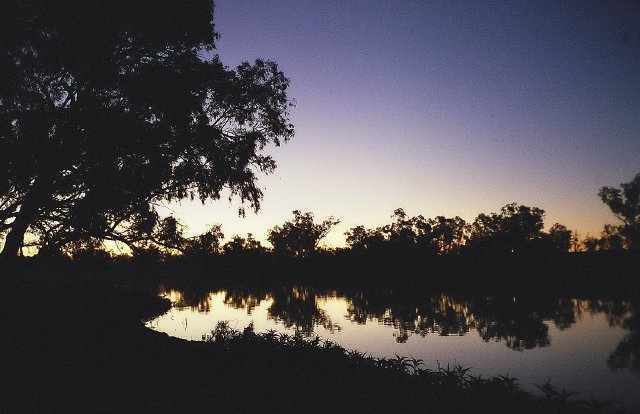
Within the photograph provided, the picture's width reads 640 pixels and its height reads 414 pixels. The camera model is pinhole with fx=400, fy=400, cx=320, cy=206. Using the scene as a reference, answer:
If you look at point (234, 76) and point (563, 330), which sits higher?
point (234, 76)

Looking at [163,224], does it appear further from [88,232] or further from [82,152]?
[82,152]

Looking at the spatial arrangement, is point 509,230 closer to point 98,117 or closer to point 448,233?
point 448,233

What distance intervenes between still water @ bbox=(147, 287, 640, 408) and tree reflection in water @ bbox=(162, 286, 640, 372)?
0.05 metres

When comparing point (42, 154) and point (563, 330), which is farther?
point (563, 330)

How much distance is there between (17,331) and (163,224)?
4.29 metres

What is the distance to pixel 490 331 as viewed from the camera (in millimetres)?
19438

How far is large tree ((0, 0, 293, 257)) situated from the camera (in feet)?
31.0

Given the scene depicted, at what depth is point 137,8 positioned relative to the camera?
34.5ft

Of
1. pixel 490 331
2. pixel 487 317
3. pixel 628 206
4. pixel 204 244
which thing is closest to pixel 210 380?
pixel 204 244

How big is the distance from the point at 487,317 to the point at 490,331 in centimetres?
470

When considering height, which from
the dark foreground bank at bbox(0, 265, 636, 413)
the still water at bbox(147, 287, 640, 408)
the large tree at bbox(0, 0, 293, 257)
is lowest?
the still water at bbox(147, 287, 640, 408)

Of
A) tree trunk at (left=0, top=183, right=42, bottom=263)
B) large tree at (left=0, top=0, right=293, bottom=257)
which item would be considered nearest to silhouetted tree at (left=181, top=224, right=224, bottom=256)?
large tree at (left=0, top=0, right=293, bottom=257)

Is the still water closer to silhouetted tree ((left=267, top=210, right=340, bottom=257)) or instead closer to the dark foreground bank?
the dark foreground bank

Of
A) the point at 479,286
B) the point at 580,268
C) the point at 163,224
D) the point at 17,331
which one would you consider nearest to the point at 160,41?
the point at 163,224
